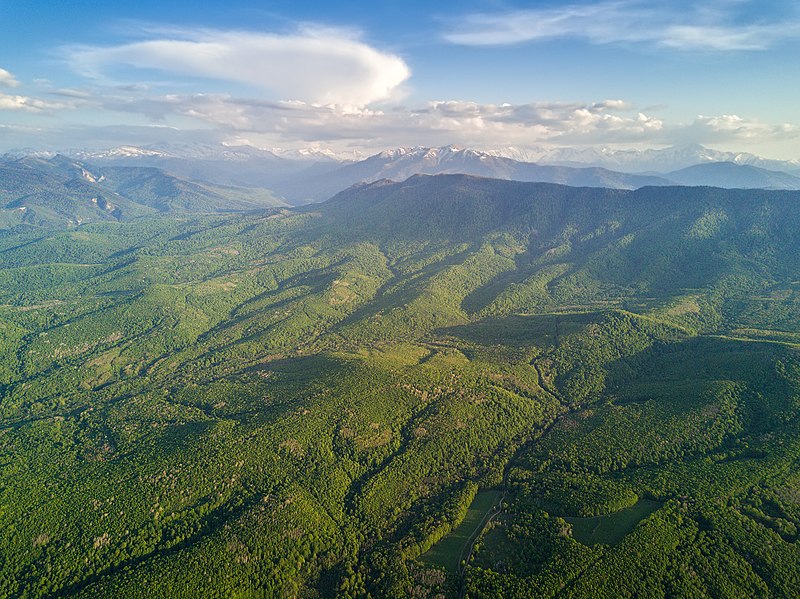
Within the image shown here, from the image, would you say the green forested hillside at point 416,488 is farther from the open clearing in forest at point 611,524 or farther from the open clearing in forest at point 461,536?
the open clearing in forest at point 461,536

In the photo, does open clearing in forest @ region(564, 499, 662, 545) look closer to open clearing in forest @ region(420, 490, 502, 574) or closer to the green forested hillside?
the green forested hillside

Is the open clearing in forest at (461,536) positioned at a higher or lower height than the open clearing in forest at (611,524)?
lower

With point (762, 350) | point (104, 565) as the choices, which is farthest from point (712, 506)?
point (104, 565)

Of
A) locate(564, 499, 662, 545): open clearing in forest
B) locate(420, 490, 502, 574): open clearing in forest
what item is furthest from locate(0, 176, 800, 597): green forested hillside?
locate(420, 490, 502, 574): open clearing in forest

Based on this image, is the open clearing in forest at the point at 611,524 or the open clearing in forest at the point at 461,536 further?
the open clearing in forest at the point at 461,536

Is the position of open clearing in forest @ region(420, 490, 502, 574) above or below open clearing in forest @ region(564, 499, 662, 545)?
below

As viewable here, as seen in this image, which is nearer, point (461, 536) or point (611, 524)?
point (611, 524)

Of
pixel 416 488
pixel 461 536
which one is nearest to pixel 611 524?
pixel 461 536

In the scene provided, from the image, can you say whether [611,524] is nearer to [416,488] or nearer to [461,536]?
[461,536]

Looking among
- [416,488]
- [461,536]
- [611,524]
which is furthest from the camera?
[416,488]

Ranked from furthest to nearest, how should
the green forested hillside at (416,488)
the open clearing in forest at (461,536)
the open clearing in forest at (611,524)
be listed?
the open clearing in forest at (461,536)
the open clearing in forest at (611,524)
the green forested hillside at (416,488)

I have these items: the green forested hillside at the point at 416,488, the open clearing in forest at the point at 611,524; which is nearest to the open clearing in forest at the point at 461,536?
the green forested hillside at the point at 416,488

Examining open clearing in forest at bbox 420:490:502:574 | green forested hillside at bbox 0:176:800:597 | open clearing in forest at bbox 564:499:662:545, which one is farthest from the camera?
open clearing in forest at bbox 420:490:502:574
